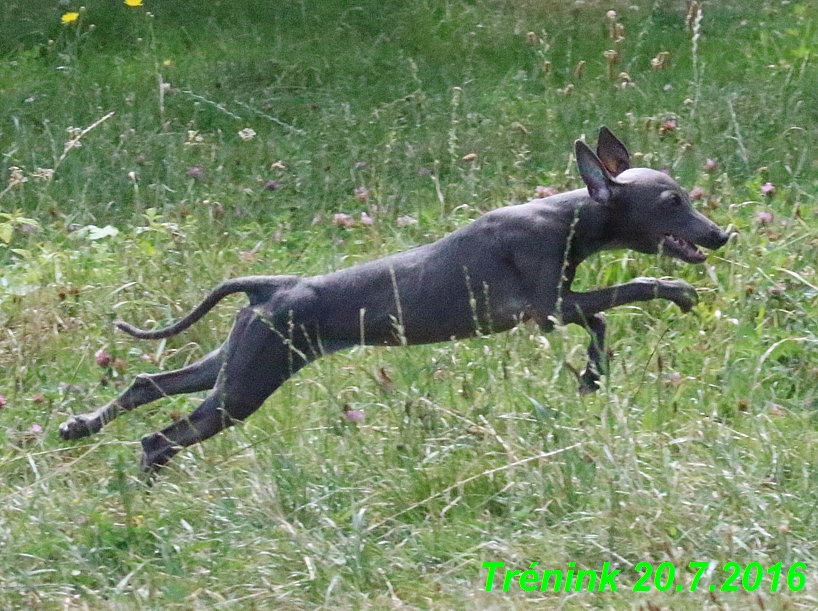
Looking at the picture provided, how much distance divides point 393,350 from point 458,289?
653 millimetres

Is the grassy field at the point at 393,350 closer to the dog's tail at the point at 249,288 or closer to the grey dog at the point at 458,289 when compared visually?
the grey dog at the point at 458,289

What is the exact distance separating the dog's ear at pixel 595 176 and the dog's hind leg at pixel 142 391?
58.0 inches

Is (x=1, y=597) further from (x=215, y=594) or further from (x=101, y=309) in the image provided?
(x=101, y=309)

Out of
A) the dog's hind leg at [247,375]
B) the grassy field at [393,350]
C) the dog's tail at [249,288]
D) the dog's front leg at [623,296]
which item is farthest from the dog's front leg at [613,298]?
the dog's tail at [249,288]

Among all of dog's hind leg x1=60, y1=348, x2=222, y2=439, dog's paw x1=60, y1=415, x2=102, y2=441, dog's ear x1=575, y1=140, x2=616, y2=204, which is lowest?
dog's paw x1=60, y1=415, x2=102, y2=441

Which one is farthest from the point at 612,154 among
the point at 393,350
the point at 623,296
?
the point at 393,350

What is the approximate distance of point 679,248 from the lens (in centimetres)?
456

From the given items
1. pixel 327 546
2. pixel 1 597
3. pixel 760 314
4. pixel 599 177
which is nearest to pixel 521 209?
pixel 599 177

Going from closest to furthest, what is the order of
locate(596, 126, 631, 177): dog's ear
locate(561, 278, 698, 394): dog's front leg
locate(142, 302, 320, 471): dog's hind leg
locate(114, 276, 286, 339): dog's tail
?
locate(561, 278, 698, 394): dog's front leg, locate(142, 302, 320, 471): dog's hind leg, locate(114, 276, 286, 339): dog's tail, locate(596, 126, 631, 177): dog's ear

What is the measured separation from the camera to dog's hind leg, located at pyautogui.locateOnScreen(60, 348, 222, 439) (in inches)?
187

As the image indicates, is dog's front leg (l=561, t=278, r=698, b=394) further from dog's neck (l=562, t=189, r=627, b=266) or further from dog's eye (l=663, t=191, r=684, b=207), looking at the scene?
dog's eye (l=663, t=191, r=684, b=207)

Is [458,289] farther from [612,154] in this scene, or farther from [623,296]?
[612,154]

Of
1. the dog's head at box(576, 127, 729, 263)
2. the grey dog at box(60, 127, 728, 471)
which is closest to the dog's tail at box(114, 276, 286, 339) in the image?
the grey dog at box(60, 127, 728, 471)

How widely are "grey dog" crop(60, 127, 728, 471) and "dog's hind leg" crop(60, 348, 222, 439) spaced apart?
0.15 meters
